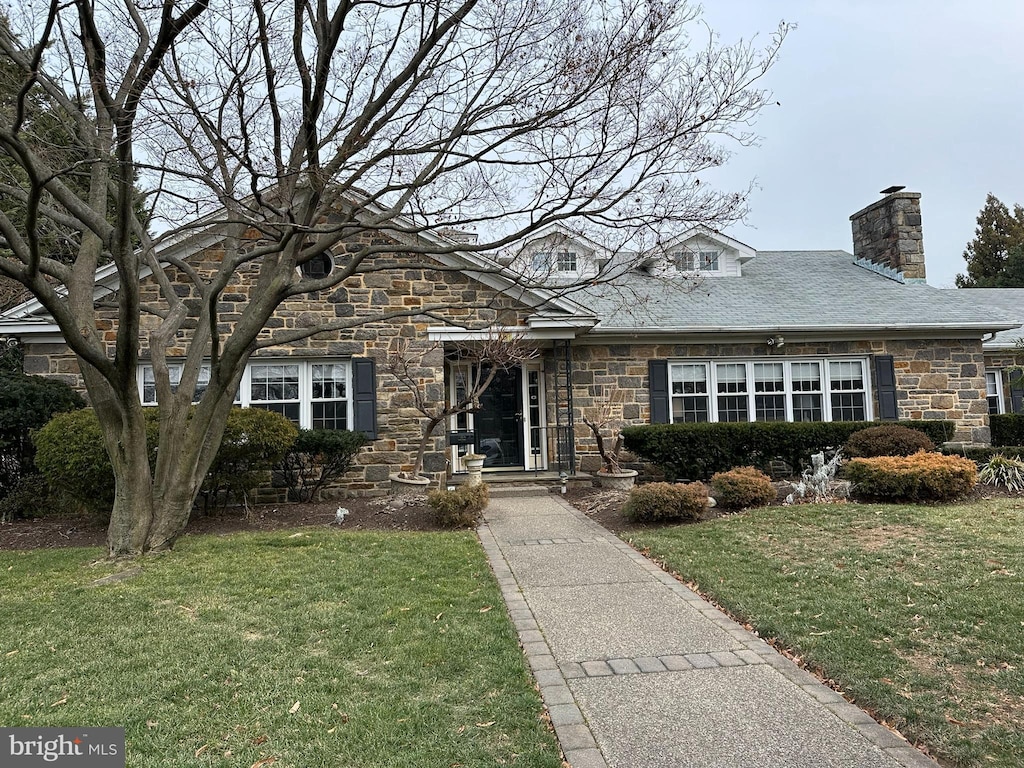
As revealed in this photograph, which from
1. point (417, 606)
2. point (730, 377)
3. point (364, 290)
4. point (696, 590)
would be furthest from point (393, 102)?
point (730, 377)

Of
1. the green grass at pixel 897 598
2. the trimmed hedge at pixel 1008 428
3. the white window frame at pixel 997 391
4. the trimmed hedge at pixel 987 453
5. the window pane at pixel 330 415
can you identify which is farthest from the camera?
the white window frame at pixel 997 391

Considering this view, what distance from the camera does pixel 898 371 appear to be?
12758 millimetres

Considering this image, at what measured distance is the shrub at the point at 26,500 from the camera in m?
9.62

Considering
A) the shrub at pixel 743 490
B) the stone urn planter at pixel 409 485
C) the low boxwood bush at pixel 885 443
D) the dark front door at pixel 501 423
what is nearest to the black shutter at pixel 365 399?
the stone urn planter at pixel 409 485

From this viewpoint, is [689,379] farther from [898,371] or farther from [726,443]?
[898,371]

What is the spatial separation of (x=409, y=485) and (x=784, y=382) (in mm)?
7480

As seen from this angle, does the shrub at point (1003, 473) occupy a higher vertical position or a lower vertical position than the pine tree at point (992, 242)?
lower

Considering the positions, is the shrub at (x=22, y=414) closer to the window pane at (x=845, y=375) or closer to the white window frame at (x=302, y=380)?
the white window frame at (x=302, y=380)

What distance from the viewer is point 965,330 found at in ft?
41.4

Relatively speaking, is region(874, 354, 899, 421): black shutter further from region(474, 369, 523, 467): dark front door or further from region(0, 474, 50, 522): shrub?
region(0, 474, 50, 522): shrub

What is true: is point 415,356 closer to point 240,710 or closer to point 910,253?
point 240,710

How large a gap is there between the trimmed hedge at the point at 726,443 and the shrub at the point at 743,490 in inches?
72.4

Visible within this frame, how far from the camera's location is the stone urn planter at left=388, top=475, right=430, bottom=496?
32.9ft

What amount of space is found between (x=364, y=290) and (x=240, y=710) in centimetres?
841
